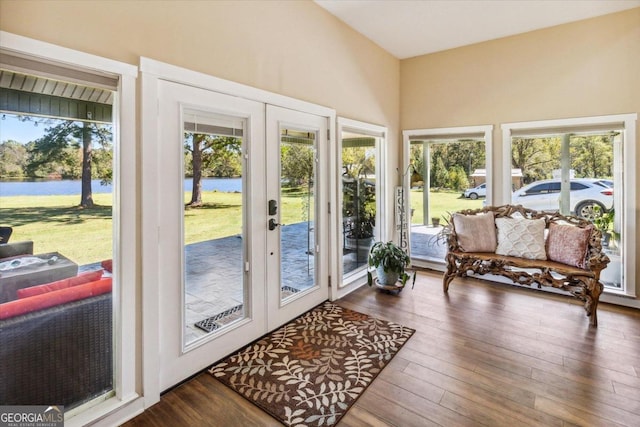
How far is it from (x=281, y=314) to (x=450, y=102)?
145 inches

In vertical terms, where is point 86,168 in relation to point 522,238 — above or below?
above

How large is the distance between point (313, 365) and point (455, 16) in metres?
3.86

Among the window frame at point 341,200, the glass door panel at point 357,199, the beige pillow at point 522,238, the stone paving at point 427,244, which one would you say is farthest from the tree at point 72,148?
the stone paving at point 427,244

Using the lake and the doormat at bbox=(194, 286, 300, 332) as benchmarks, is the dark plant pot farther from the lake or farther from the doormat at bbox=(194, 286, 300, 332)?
the lake

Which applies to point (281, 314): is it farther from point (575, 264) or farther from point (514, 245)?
point (575, 264)

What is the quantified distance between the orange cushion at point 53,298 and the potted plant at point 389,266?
2727 mm

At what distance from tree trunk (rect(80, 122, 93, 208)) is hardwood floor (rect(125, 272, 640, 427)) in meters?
1.32

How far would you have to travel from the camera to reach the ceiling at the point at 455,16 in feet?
11.0

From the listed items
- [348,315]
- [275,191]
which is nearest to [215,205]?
[275,191]

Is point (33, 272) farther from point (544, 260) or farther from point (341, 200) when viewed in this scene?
point (544, 260)

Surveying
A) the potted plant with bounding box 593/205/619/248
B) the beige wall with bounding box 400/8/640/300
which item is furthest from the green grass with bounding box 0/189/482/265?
the potted plant with bounding box 593/205/619/248

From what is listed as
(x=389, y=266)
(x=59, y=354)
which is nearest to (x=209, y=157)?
(x=59, y=354)

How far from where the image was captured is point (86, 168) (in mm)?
1854

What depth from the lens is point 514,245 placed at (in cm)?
375
